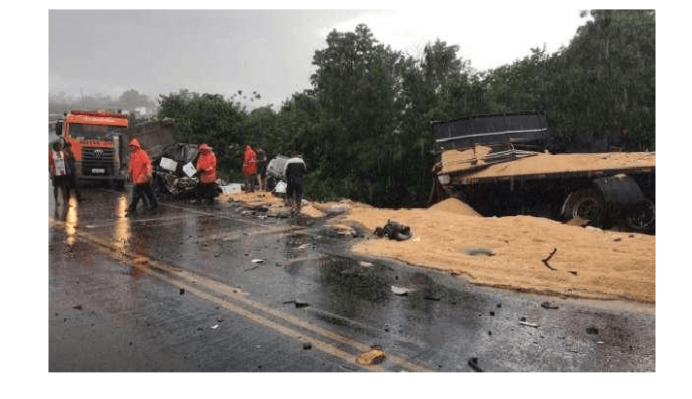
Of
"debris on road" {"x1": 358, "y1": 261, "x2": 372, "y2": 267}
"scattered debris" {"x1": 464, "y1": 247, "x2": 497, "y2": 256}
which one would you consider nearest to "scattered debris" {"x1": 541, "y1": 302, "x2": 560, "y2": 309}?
"scattered debris" {"x1": 464, "y1": 247, "x2": 497, "y2": 256}

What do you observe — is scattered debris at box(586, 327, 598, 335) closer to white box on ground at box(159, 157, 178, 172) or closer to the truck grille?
white box on ground at box(159, 157, 178, 172)

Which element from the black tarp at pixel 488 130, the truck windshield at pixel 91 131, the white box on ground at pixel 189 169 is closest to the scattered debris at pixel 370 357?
the black tarp at pixel 488 130

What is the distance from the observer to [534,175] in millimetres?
10742

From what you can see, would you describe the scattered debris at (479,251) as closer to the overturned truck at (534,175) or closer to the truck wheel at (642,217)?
the overturned truck at (534,175)

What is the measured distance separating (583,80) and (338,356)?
1890cm

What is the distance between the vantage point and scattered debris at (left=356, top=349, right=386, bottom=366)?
3963 mm

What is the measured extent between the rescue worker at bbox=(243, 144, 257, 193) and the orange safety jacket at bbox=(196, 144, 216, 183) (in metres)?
2.73

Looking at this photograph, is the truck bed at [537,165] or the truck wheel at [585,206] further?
the truck bed at [537,165]

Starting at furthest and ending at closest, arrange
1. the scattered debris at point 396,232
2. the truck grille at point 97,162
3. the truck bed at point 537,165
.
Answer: the truck grille at point 97,162
the truck bed at point 537,165
the scattered debris at point 396,232

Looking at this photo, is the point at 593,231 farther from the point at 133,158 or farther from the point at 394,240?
the point at 133,158

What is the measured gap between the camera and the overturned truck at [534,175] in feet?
31.9

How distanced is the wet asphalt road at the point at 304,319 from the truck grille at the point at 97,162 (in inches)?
453

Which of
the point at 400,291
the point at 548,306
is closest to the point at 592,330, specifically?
the point at 548,306
